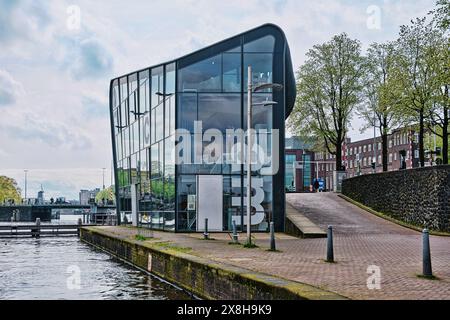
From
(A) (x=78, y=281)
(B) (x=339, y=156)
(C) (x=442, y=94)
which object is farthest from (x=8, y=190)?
(A) (x=78, y=281)

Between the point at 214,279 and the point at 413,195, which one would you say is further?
the point at 413,195

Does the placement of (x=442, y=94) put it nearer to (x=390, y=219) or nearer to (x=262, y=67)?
(x=390, y=219)

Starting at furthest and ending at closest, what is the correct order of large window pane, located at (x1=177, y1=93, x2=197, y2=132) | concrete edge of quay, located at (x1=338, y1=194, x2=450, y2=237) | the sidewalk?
large window pane, located at (x1=177, y1=93, x2=197, y2=132) < concrete edge of quay, located at (x1=338, y1=194, x2=450, y2=237) < the sidewalk

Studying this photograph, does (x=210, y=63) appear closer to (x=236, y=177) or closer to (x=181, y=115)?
(x=181, y=115)

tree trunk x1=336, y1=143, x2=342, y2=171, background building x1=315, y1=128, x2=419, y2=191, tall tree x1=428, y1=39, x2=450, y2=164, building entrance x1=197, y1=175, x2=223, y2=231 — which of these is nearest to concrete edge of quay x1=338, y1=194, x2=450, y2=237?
tall tree x1=428, y1=39, x2=450, y2=164

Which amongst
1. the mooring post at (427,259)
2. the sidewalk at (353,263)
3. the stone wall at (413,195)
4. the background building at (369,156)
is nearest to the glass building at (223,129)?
the stone wall at (413,195)

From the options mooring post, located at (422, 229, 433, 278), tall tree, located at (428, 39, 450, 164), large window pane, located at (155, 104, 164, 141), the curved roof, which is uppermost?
the curved roof

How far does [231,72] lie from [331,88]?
21.1 metres

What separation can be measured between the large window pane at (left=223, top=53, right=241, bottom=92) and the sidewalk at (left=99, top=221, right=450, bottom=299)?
10.1 meters

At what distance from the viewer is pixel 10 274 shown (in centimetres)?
1944

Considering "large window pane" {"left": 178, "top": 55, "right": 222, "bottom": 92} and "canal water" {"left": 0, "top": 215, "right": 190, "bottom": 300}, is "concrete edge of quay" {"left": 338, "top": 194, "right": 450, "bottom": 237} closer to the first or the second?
"large window pane" {"left": 178, "top": 55, "right": 222, "bottom": 92}

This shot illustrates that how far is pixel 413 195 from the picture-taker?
29.3m

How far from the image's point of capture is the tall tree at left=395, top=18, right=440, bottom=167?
36.4m
